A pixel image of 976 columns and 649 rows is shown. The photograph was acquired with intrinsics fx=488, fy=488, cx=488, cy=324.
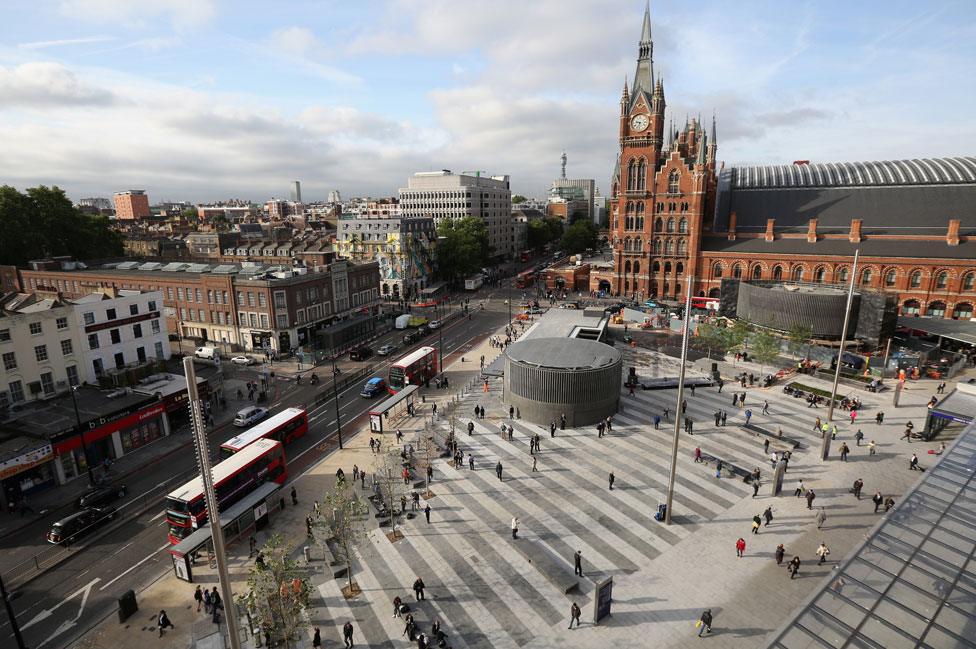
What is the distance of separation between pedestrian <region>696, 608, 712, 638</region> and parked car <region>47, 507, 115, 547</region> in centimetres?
2922

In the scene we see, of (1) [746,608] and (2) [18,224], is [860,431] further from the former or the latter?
(2) [18,224]

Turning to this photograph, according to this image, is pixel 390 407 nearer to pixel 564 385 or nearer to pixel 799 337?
pixel 564 385

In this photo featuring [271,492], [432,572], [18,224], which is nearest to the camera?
[432,572]

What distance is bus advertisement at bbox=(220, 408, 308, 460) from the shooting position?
2844 centimetres

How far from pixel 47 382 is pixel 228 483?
21.6 m

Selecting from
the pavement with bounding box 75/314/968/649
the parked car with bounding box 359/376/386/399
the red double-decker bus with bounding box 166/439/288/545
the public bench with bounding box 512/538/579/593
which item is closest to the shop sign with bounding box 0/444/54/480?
the red double-decker bus with bounding box 166/439/288/545

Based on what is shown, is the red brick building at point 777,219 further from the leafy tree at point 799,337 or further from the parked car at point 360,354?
the parked car at point 360,354

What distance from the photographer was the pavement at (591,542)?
18.9 meters

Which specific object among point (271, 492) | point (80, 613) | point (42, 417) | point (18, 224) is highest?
point (18, 224)

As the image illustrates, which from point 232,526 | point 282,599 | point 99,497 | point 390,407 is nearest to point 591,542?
point 282,599

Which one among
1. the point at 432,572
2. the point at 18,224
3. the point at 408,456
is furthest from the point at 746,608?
the point at 18,224

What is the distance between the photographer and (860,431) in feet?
109

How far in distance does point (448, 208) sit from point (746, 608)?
118 m

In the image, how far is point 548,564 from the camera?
2181 centimetres
